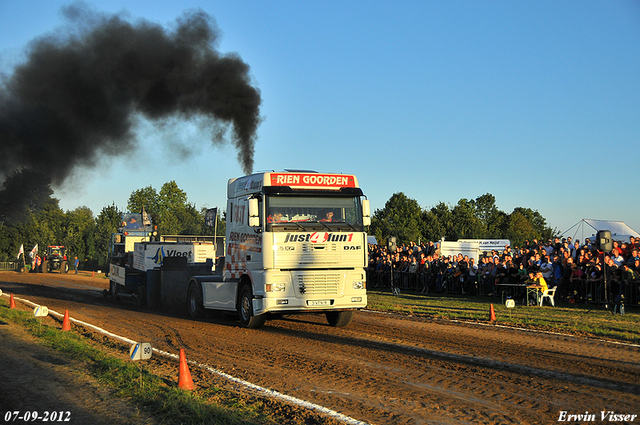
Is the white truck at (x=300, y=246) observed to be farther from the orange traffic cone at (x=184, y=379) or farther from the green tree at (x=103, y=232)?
the green tree at (x=103, y=232)

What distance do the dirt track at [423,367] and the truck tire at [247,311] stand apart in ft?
0.92

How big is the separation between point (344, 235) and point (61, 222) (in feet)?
279

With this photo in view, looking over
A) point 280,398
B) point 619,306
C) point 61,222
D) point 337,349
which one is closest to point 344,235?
point 337,349

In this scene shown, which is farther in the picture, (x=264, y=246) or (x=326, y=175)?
(x=326, y=175)

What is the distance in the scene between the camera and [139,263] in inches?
823

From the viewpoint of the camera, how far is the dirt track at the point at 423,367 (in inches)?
233

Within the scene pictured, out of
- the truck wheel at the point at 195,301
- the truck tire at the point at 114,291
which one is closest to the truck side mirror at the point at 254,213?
the truck wheel at the point at 195,301

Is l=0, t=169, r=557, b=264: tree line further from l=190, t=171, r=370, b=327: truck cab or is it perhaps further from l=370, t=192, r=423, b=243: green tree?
l=190, t=171, r=370, b=327: truck cab

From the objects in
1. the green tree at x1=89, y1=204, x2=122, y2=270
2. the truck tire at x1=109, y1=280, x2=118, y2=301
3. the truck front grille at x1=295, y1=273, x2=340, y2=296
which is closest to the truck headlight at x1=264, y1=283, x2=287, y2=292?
the truck front grille at x1=295, y1=273, x2=340, y2=296

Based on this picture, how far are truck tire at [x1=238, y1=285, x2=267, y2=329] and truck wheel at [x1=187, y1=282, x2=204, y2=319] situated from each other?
2.71 metres

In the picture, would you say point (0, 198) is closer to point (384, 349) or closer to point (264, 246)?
point (264, 246)

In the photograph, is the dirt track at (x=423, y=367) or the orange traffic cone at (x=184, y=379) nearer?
the dirt track at (x=423, y=367)

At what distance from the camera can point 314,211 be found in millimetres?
12227

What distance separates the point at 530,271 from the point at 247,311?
1155 centimetres
